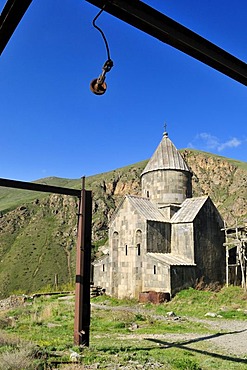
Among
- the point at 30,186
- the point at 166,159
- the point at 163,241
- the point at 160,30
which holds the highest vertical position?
the point at 166,159

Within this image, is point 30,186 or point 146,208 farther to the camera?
point 146,208

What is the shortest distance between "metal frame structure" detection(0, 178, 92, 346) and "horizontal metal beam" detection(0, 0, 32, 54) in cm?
545

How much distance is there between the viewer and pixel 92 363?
21.3ft

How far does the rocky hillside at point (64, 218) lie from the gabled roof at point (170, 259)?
115 ft

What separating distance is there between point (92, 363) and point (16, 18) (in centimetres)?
624

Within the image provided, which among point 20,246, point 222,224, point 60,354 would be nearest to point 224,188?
point 20,246

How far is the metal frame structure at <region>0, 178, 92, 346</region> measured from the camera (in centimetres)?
780

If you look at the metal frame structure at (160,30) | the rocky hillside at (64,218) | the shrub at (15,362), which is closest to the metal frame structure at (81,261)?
the shrub at (15,362)

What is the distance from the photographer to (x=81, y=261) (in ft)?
26.7

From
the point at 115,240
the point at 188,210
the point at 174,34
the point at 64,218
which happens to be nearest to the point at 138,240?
the point at 115,240

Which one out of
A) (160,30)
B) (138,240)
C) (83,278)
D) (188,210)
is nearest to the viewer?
(160,30)

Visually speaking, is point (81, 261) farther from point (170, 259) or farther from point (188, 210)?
point (188, 210)

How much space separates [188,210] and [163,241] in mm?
2847

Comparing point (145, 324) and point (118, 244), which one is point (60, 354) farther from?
point (118, 244)
